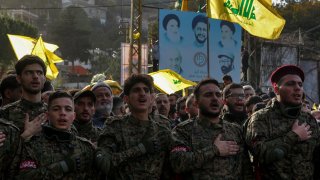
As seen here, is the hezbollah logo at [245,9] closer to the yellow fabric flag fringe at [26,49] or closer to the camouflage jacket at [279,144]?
the yellow fabric flag fringe at [26,49]

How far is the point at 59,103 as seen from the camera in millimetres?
4344

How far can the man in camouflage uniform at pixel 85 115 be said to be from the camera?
17.0 feet

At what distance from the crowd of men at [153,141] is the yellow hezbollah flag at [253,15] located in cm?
441

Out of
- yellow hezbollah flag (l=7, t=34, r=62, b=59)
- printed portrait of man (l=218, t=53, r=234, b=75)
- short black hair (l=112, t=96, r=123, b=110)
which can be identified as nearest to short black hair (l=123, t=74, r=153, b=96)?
short black hair (l=112, t=96, r=123, b=110)

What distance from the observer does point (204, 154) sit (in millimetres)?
4352

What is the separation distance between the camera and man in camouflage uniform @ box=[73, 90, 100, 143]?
518cm

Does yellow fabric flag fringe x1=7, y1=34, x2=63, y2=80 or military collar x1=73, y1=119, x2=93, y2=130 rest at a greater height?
yellow fabric flag fringe x1=7, y1=34, x2=63, y2=80

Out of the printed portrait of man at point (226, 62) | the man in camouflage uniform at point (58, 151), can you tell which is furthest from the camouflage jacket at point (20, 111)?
the printed portrait of man at point (226, 62)

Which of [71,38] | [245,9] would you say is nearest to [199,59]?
[245,9]

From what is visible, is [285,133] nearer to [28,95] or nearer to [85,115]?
[85,115]

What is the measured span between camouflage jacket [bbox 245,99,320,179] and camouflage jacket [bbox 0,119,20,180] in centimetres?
201

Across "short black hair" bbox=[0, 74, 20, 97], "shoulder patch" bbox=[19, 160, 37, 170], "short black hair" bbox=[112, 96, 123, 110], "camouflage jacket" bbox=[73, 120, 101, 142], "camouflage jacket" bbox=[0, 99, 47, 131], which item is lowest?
"shoulder patch" bbox=[19, 160, 37, 170]

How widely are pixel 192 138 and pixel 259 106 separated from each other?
6.82ft

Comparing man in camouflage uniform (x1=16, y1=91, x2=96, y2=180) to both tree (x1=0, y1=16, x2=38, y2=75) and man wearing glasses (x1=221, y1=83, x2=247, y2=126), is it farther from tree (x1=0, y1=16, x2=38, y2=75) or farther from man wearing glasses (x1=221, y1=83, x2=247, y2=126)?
tree (x1=0, y1=16, x2=38, y2=75)
